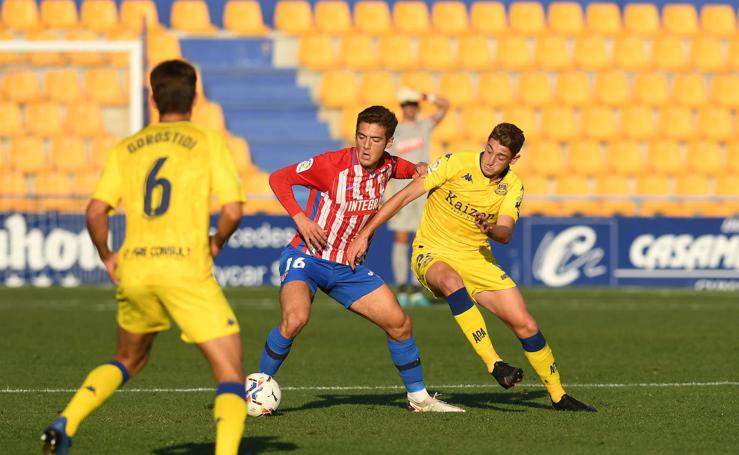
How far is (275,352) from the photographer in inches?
323

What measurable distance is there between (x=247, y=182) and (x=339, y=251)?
523 inches

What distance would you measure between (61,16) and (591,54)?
30.8 ft

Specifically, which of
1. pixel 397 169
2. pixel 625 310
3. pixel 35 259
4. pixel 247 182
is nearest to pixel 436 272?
pixel 397 169

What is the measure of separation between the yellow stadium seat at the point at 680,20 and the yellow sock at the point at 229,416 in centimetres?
2050

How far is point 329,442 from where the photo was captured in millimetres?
6934

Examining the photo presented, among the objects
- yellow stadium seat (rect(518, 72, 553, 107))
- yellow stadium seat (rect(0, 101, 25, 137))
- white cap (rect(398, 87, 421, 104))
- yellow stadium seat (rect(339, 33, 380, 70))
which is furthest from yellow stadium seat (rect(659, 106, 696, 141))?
yellow stadium seat (rect(0, 101, 25, 137))

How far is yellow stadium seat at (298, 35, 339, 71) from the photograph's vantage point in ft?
77.0

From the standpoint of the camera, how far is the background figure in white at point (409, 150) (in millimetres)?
15945

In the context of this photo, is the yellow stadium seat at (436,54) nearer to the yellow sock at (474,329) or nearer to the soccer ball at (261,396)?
the yellow sock at (474,329)

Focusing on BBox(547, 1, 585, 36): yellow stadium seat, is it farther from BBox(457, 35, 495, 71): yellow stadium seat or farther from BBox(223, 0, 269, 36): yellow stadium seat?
BBox(223, 0, 269, 36): yellow stadium seat

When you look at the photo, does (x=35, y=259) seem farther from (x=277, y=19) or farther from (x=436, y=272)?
(x=436, y=272)

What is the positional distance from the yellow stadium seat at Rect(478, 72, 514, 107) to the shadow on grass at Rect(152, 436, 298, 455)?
54.8ft

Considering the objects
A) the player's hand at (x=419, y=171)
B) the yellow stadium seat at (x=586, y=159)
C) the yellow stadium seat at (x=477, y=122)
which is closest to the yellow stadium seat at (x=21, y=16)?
the yellow stadium seat at (x=477, y=122)

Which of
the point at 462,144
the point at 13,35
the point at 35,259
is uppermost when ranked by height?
the point at 13,35
